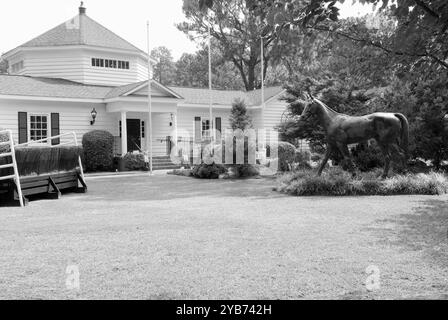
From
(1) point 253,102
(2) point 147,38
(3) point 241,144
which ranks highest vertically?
(2) point 147,38

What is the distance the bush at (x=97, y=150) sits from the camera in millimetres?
23531

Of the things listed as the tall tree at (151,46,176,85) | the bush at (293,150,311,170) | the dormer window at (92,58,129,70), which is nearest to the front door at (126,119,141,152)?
the dormer window at (92,58,129,70)

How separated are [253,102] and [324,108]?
16.8 m

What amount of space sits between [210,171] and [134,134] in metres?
9.28

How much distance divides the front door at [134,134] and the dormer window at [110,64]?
3781 mm

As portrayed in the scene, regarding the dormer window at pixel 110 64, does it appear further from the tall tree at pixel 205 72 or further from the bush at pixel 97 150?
the tall tree at pixel 205 72

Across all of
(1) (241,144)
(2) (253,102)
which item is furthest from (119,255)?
(2) (253,102)

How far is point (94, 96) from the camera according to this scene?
2505 centimetres

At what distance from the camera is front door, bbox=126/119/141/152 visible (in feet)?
88.1

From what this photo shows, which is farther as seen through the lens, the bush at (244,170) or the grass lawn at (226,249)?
the bush at (244,170)

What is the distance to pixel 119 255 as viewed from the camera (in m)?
5.77

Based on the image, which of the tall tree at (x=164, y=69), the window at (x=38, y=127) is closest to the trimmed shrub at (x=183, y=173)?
the window at (x=38, y=127)

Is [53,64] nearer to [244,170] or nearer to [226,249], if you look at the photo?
[244,170]
